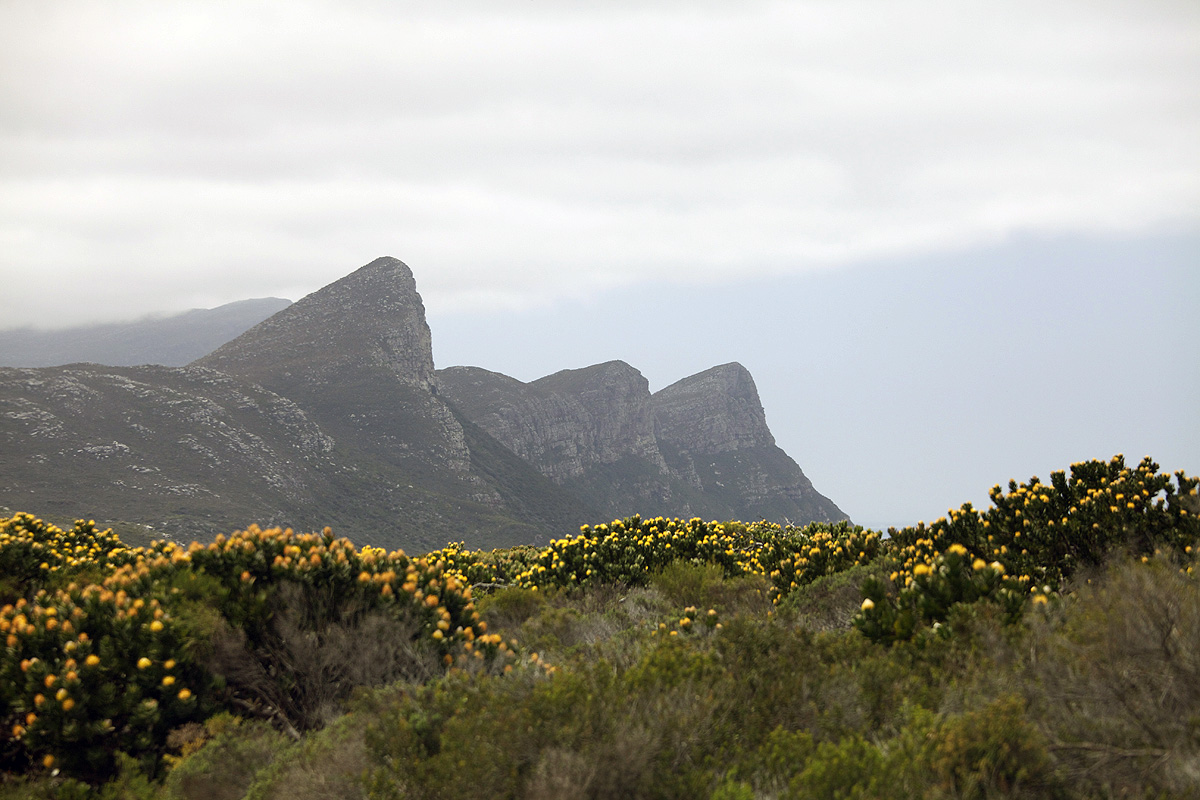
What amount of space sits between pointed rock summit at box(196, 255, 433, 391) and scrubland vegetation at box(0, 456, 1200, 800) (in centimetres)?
11778

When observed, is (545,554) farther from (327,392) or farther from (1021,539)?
(327,392)

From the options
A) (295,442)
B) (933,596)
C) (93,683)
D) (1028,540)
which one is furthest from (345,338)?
(933,596)

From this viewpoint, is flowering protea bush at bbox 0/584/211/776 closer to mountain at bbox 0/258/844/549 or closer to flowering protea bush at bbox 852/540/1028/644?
flowering protea bush at bbox 852/540/1028/644

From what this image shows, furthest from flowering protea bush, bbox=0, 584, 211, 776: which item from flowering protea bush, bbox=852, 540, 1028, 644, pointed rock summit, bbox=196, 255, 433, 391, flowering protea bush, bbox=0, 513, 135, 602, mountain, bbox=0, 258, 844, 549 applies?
pointed rock summit, bbox=196, 255, 433, 391

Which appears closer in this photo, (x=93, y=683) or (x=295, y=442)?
(x=93, y=683)

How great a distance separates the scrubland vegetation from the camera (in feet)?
11.8

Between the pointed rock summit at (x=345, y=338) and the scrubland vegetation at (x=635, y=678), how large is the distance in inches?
4637

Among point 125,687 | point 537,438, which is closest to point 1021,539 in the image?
point 125,687

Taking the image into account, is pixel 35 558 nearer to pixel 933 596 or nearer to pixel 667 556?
pixel 667 556

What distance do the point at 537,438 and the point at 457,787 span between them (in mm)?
191036

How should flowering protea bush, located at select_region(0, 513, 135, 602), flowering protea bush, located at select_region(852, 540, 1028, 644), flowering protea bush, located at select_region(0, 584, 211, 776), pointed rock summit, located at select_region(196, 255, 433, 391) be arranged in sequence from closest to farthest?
flowering protea bush, located at select_region(0, 584, 211, 776)
flowering protea bush, located at select_region(852, 540, 1028, 644)
flowering protea bush, located at select_region(0, 513, 135, 602)
pointed rock summit, located at select_region(196, 255, 433, 391)

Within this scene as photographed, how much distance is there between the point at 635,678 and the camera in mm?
4641

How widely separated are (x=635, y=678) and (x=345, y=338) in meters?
139

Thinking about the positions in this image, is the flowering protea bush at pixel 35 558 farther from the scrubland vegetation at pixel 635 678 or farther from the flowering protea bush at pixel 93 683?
the flowering protea bush at pixel 93 683
